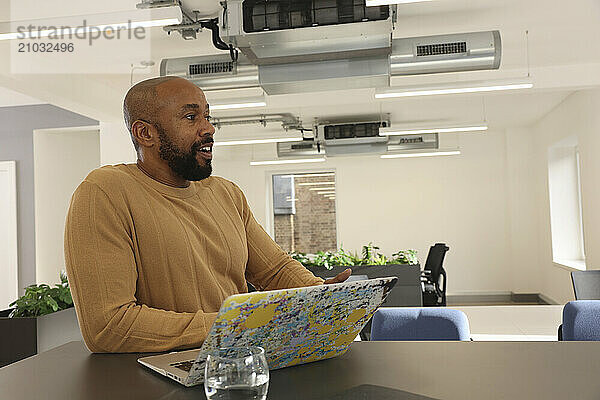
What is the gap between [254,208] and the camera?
12.8 metres

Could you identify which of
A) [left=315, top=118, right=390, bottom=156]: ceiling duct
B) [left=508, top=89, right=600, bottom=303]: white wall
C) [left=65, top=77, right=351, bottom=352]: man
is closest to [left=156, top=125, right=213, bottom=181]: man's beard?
[left=65, top=77, right=351, bottom=352]: man

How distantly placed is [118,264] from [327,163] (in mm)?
11241

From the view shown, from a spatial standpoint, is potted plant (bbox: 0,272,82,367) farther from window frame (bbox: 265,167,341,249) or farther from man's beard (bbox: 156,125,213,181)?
window frame (bbox: 265,167,341,249)

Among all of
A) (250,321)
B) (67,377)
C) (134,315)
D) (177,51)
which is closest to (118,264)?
(134,315)

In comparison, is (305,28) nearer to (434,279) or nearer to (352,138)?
(352,138)

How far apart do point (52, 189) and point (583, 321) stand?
660 cm

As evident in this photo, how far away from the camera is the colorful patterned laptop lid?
92 cm

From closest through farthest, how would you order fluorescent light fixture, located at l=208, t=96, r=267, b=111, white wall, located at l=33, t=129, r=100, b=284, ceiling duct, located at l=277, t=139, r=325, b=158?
1. fluorescent light fixture, located at l=208, t=96, r=267, b=111
2. white wall, located at l=33, t=129, r=100, b=284
3. ceiling duct, located at l=277, t=139, r=325, b=158

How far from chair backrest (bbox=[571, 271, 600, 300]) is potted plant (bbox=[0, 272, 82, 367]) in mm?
3705

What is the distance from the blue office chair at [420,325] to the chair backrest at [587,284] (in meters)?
2.45

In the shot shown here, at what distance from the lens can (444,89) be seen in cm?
560

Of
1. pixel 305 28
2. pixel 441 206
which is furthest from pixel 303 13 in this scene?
pixel 441 206

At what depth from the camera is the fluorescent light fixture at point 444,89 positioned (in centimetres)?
555

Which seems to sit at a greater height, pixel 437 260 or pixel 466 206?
pixel 466 206
